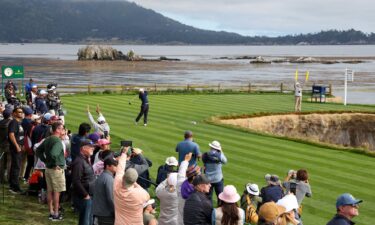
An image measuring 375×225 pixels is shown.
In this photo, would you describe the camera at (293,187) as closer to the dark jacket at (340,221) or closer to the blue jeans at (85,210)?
the dark jacket at (340,221)

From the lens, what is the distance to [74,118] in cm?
2827

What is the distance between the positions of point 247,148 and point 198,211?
14004 mm

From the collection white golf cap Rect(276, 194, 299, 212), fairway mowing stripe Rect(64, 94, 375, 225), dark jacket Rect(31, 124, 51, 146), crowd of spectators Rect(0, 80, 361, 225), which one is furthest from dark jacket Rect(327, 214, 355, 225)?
dark jacket Rect(31, 124, 51, 146)

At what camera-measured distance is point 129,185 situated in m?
8.47

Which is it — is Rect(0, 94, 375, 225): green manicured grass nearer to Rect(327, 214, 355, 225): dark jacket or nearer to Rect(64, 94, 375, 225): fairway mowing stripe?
Rect(64, 94, 375, 225): fairway mowing stripe

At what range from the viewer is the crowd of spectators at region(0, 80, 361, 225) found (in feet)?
27.5

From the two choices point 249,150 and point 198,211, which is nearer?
point 198,211

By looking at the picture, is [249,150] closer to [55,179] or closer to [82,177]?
[55,179]

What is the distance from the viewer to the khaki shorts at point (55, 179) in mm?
11750

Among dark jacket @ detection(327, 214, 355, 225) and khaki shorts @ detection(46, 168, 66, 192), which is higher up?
dark jacket @ detection(327, 214, 355, 225)

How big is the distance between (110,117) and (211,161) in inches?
659

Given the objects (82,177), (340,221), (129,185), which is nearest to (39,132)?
(82,177)

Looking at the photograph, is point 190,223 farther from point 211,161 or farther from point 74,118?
point 74,118

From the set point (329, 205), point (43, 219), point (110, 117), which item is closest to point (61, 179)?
point (43, 219)
